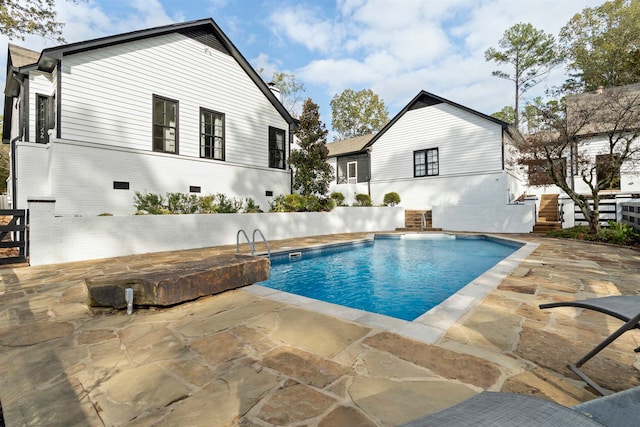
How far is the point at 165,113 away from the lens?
404 inches

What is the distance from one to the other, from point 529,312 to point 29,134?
13.4 m

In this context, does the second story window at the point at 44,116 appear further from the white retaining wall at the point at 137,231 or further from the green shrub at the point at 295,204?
the green shrub at the point at 295,204

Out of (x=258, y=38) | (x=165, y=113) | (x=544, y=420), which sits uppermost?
(x=258, y=38)

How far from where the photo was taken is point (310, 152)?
13.9 metres

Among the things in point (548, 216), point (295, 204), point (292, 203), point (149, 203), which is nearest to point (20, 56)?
point (149, 203)

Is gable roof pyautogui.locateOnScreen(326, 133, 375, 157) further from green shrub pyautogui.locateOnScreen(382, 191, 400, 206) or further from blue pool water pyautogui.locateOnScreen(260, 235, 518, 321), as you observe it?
blue pool water pyautogui.locateOnScreen(260, 235, 518, 321)

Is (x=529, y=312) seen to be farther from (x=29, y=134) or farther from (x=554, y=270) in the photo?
(x=29, y=134)

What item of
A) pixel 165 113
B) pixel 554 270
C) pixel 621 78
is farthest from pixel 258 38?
pixel 621 78

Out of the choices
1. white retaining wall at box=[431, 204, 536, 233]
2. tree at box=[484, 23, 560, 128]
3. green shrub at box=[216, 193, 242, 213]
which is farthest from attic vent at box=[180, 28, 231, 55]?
tree at box=[484, 23, 560, 128]

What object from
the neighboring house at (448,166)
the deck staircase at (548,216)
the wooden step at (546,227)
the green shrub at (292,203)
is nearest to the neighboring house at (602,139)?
the deck staircase at (548,216)

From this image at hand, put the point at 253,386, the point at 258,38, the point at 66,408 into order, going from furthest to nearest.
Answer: the point at 258,38 < the point at 253,386 < the point at 66,408

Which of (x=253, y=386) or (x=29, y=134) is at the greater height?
(x=29, y=134)

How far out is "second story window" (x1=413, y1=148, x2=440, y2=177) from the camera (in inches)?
664

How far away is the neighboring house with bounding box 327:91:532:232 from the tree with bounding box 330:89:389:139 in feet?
54.0
